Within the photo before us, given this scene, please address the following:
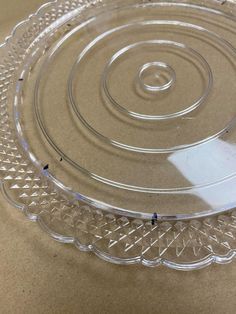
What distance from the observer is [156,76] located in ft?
2.92

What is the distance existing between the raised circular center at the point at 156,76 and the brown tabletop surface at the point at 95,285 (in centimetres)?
41

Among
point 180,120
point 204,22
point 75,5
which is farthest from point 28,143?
point 204,22

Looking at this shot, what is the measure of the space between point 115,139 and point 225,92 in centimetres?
27

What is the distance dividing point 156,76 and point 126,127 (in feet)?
0.52

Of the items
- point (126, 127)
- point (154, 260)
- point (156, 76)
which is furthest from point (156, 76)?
point (154, 260)

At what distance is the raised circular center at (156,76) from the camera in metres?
0.87

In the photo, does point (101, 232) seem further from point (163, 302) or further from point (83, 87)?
point (83, 87)

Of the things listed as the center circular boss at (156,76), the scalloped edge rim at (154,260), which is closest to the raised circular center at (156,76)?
the center circular boss at (156,76)

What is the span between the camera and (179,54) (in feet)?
3.03

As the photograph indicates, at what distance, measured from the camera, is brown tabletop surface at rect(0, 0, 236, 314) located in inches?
24.3

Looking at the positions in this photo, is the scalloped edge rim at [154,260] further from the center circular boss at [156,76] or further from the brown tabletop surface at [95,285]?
the center circular boss at [156,76]

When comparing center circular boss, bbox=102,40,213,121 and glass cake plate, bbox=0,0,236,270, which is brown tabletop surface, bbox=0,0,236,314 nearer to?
glass cake plate, bbox=0,0,236,270

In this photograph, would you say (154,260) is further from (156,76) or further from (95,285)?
(156,76)

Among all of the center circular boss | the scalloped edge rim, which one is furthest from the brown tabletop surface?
the center circular boss
